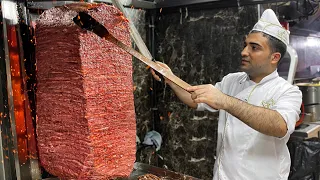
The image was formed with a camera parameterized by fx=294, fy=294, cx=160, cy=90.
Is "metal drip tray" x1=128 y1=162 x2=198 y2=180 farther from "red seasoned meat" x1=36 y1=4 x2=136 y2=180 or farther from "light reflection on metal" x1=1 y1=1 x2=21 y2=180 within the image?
"light reflection on metal" x1=1 y1=1 x2=21 y2=180

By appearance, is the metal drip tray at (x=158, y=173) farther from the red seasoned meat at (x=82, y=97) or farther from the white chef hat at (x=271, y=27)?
the white chef hat at (x=271, y=27)

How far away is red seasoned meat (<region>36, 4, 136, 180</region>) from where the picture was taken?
60.6 inches

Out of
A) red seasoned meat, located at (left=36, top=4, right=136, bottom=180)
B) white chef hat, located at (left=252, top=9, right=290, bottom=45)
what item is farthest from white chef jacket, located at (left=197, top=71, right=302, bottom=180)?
red seasoned meat, located at (left=36, top=4, right=136, bottom=180)

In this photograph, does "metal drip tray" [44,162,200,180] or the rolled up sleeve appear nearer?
the rolled up sleeve

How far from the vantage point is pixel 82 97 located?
5.01ft

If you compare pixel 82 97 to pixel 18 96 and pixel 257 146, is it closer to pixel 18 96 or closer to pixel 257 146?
pixel 18 96

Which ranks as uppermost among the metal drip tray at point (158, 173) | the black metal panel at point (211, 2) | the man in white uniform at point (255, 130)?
the black metal panel at point (211, 2)

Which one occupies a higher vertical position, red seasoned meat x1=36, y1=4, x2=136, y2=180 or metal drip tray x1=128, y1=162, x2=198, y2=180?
red seasoned meat x1=36, y1=4, x2=136, y2=180

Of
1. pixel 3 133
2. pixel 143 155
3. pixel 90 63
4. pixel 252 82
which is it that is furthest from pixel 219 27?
pixel 3 133

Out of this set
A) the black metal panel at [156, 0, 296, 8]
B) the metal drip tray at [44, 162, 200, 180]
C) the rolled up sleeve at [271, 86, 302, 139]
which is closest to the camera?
the rolled up sleeve at [271, 86, 302, 139]

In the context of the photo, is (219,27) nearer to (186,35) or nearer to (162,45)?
(186,35)

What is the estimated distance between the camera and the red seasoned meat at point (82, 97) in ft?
5.05

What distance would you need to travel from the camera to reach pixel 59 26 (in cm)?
158

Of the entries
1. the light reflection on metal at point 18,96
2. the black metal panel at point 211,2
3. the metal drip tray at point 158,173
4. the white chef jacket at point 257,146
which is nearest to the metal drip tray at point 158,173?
the metal drip tray at point 158,173
